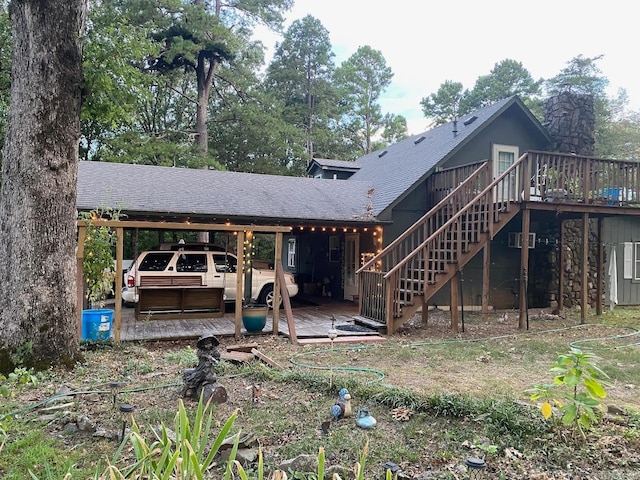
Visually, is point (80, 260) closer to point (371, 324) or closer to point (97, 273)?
point (97, 273)

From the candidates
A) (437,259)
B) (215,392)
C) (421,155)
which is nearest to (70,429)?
(215,392)

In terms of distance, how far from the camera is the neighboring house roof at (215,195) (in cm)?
967

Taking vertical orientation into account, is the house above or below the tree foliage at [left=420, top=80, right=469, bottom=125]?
below

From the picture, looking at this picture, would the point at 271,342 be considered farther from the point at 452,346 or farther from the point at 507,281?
the point at 507,281

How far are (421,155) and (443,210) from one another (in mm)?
2888

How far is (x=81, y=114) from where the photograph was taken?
5.87 metres

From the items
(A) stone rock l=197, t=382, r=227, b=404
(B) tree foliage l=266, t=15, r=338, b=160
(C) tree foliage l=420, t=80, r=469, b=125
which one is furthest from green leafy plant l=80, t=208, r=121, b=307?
(C) tree foliage l=420, t=80, r=469, b=125

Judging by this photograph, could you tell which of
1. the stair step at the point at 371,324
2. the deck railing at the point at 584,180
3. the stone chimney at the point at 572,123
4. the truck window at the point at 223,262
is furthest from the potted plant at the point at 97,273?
the stone chimney at the point at 572,123

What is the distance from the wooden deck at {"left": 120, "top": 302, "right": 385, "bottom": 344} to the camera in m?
7.84

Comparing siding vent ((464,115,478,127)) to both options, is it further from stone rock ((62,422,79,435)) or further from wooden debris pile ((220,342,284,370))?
stone rock ((62,422,79,435))

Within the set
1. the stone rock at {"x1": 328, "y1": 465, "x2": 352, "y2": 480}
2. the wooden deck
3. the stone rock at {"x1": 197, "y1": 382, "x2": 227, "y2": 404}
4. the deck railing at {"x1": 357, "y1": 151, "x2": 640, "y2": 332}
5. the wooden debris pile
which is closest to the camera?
the stone rock at {"x1": 328, "y1": 465, "x2": 352, "y2": 480}

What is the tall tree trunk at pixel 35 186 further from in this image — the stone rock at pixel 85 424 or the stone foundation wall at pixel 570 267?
the stone foundation wall at pixel 570 267

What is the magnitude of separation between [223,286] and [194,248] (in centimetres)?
160

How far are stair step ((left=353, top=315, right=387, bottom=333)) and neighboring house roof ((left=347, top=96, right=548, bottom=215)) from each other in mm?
3152
